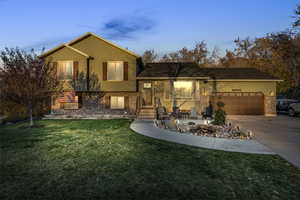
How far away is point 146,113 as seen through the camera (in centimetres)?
1460

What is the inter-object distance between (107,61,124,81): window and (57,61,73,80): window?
3.24 m

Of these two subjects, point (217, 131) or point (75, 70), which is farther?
point (75, 70)

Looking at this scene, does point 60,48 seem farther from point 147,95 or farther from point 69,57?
point 147,95

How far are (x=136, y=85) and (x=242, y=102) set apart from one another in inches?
391

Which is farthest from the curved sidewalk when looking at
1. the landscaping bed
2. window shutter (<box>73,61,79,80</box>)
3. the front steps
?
window shutter (<box>73,61,79,80</box>)

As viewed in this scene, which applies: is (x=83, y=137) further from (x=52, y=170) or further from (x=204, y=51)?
(x=204, y=51)

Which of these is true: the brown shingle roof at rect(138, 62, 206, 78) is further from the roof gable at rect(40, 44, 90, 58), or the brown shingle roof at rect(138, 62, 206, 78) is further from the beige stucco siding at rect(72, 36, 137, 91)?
the roof gable at rect(40, 44, 90, 58)

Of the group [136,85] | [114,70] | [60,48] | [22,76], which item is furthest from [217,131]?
[60,48]

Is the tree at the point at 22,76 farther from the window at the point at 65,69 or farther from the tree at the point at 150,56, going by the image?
the tree at the point at 150,56

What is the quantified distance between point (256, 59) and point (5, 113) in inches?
1447

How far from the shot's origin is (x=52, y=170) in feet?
14.4

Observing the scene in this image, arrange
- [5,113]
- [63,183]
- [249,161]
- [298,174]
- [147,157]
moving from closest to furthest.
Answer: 1. [63,183]
2. [298,174]
3. [249,161]
4. [147,157]
5. [5,113]

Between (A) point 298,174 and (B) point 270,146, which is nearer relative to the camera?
(A) point 298,174

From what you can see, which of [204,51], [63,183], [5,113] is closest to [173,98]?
[63,183]
